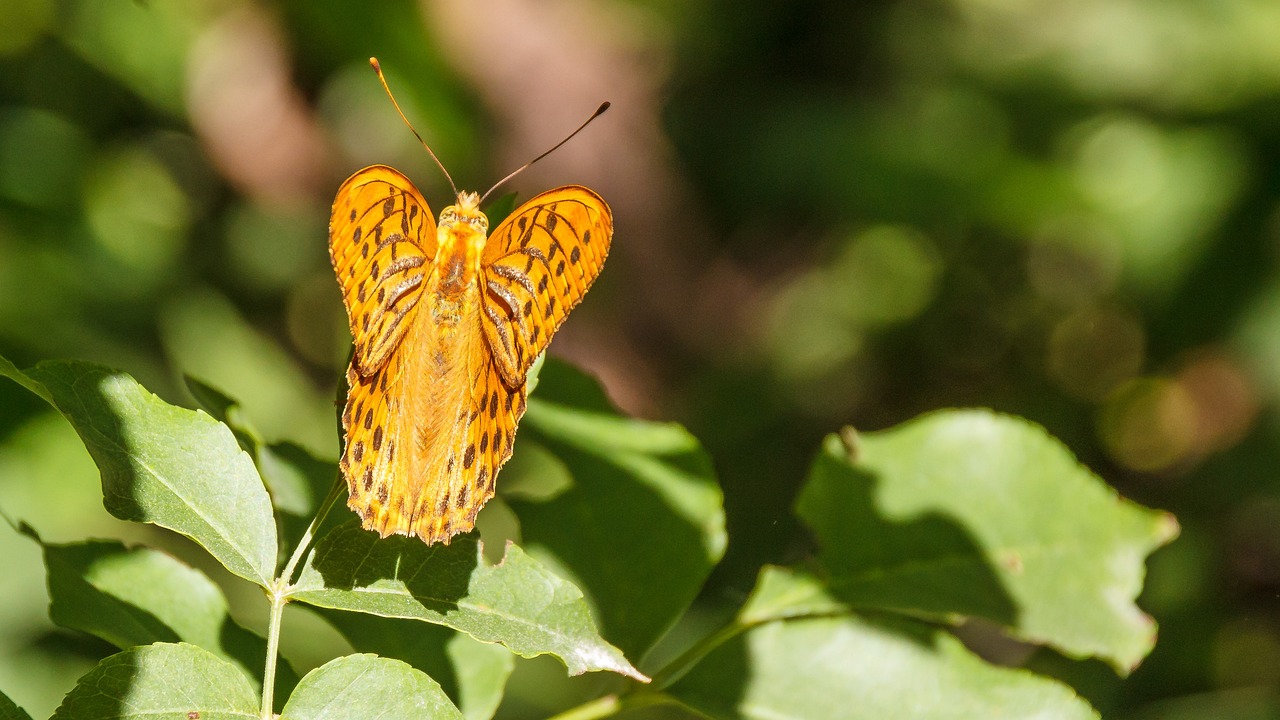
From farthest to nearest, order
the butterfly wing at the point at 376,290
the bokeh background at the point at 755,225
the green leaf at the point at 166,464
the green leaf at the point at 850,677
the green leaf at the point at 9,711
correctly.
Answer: the bokeh background at the point at 755,225
the green leaf at the point at 850,677
the butterfly wing at the point at 376,290
the green leaf at the point at 166,464
the green leaf at the point at 9,711

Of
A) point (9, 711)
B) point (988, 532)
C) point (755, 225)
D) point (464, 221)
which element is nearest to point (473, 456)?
point (464, 221)

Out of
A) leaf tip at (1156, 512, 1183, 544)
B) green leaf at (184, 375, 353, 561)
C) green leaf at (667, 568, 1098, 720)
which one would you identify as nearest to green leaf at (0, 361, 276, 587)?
green leaf at (184, 375, 353, 561)

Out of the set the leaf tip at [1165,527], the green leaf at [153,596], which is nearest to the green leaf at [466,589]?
the green leaf at [153,596]

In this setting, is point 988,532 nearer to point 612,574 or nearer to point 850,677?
point 850,677

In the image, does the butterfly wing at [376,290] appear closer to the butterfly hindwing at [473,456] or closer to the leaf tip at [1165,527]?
the butterfly hindwing at [473,456]

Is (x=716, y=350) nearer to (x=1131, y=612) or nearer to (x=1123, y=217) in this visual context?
(x=1123, y=217)

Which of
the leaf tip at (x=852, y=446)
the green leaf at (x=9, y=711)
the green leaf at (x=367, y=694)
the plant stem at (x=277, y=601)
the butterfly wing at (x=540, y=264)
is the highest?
the butterfly wing at (x=540, y=264)

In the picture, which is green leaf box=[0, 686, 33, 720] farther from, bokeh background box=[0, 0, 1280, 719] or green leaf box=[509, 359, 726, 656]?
bokeh background box=[0, 0, 1280, 719]

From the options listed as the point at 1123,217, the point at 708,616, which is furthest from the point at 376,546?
the point at 1123,217
